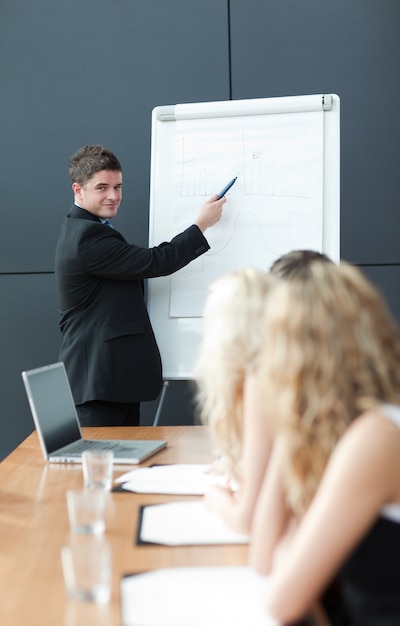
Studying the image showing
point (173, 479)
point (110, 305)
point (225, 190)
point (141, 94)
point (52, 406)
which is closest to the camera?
point (173, 479)

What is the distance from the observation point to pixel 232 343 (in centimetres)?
158

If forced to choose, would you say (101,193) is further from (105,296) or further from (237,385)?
(237,385)

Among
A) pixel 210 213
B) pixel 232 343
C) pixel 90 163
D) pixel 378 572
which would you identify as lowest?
pixel 378 572

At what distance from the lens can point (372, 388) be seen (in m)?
1.14

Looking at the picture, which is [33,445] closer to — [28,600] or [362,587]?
[28,600]

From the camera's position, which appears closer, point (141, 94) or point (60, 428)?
point (60, 428)

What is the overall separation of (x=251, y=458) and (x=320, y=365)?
15.6 inches

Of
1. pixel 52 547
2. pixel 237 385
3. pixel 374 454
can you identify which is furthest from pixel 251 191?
pixel 374 454

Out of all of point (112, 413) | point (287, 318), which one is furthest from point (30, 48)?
point (287, 318)

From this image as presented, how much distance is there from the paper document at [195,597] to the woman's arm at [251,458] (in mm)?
168

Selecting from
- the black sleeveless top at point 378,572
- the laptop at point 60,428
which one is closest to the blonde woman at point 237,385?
the black sleeveless top at point 378,572

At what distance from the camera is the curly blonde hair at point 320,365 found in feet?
3.70

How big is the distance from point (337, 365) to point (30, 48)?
3563mm

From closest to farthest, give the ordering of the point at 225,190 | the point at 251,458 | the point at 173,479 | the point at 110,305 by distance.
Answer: the point at 251,458
the point at 173,479
the point at 110,305
the point at 225,190
